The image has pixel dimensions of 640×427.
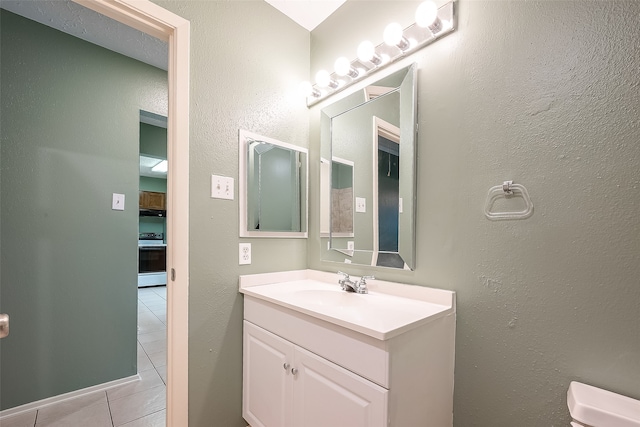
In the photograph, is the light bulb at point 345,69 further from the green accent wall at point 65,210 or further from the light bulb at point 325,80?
the green accent wall at point 65,210

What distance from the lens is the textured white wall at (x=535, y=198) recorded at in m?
0.80

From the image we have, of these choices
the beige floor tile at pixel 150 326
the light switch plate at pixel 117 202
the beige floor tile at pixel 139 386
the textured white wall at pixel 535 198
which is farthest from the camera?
the beige floor tile at pixel 150 326

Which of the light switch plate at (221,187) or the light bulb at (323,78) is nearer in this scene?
the light switch plate at (221,187)

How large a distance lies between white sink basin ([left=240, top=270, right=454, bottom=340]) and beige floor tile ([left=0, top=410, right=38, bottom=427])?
1.51 metres

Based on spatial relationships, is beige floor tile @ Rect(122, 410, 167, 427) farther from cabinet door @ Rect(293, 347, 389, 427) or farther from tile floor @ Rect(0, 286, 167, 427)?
cabinet door @ Rect(293, 347, 389, 427)

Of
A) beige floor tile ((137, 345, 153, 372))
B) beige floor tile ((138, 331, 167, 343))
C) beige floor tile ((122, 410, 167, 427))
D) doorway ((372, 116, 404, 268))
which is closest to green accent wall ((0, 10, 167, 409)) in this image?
beige floor tile ((137, 345, 153, 372))

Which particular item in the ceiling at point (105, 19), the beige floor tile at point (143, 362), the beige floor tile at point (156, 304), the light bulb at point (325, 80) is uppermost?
the ceiling at point (105, 19)

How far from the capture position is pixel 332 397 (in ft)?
3.27

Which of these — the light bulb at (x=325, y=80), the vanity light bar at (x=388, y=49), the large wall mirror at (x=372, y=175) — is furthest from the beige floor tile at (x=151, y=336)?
the light bulb at (x=325, y=80)

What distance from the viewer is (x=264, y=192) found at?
161cm

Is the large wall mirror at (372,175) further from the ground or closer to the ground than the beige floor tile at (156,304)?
further from the ground

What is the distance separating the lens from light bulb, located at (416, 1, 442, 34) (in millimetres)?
1146

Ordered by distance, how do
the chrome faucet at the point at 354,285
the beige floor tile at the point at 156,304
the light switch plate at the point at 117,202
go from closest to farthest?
the chrome faucet at the point at 354,285
the light switch plate at the point at 117,202
the beige floor tile at the point at 156,304

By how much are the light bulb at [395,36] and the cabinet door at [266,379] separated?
1423 millimetres
